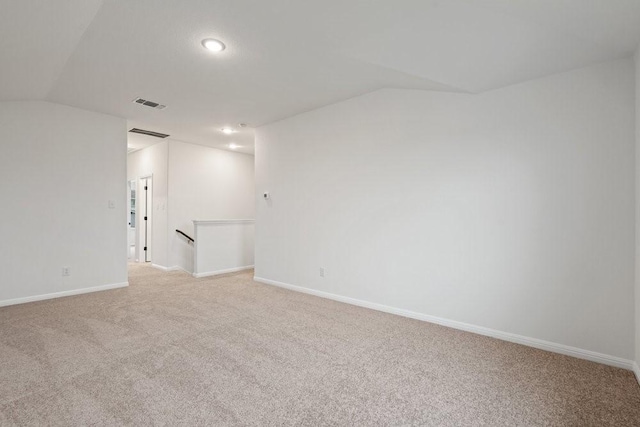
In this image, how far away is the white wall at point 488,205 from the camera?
98.1 inches

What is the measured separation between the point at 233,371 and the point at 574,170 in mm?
3160

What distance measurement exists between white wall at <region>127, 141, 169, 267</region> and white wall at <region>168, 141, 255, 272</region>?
131 millimetres

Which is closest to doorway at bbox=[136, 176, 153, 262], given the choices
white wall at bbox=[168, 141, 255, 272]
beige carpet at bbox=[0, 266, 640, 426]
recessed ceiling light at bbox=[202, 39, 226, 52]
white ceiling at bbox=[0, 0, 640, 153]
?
white wall at bbox=[168, 141, 255, 272]

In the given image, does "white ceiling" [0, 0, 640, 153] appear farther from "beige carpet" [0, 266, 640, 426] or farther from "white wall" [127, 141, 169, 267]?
"white wall" [127, 141, 169, 267]

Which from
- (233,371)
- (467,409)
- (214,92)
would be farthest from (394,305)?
(214,92)

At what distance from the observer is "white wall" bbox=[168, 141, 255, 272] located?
21.0ft

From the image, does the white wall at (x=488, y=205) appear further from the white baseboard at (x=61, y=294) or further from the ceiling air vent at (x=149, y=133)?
the ceiling air vent at (x=149, y=133)

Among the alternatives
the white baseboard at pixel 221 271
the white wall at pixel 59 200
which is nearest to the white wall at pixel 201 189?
the white baseboard at pixel 221 271

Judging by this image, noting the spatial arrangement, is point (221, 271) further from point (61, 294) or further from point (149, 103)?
point (149, 103)

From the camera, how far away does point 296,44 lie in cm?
272

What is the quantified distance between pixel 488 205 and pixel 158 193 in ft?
20.5

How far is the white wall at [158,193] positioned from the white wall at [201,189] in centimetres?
13

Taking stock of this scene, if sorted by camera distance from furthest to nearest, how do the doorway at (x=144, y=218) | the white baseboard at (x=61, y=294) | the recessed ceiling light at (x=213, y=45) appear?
the doorway at (x=144, y=218), the white baseboard at (x=61, y=294), the recessed ceiling light at (x=213, y=45)

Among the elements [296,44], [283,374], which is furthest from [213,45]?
[283,374]
